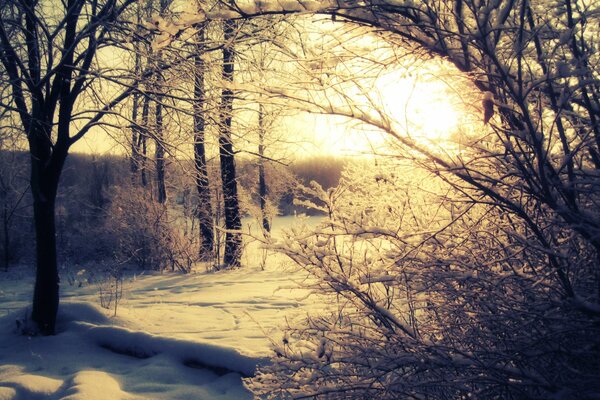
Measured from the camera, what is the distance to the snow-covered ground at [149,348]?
3.85m

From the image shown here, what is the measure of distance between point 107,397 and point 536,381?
10.1 feet

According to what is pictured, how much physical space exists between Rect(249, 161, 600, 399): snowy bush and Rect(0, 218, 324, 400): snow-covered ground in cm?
42

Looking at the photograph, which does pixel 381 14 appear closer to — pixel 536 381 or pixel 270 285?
pixel 536 381

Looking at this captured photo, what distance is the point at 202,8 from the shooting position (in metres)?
2.12

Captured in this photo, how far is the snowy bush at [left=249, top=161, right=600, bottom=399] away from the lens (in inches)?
79.7

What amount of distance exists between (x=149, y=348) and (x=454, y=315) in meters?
3.31

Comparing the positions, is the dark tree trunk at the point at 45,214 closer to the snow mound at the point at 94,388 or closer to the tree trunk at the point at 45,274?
the tree trunk at the point at 45,274

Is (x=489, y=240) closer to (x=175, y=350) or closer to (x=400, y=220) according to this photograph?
(x=400, y=220)

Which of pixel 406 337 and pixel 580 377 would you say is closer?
pixel 580 377

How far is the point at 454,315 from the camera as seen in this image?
244 cm

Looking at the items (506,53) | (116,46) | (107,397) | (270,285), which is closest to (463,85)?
(506,53)

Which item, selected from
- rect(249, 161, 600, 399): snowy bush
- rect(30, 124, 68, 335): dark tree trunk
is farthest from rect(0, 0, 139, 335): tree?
rect(249, 161, 600, 399): snowy bush

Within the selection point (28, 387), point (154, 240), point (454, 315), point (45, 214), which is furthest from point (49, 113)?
point (154, 240)

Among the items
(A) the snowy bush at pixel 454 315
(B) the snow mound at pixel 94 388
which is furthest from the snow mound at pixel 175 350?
(A) the snowy bush at pixel 454 315
